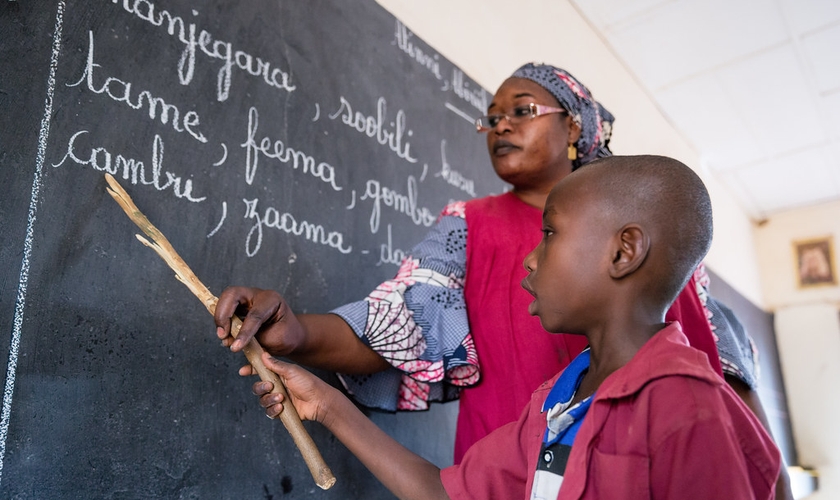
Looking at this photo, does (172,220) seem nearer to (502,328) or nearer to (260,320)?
(260,320)

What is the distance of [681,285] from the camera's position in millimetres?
772

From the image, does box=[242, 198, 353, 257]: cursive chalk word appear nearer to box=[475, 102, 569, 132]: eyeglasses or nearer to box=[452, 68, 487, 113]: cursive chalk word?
box=[475, 102, 569, 132]: eyeglasses

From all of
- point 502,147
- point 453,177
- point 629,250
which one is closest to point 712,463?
point 629,250

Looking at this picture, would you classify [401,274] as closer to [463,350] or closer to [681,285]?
[463,350]

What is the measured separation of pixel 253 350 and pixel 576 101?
2.69 ft

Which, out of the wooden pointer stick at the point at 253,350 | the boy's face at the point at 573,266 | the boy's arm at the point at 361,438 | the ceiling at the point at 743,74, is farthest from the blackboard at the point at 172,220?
the ceiling at the point at 743,74

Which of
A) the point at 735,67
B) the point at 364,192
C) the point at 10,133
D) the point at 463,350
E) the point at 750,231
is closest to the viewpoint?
the point at 10,133

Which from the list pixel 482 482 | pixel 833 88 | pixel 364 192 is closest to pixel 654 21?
pixel 833 88

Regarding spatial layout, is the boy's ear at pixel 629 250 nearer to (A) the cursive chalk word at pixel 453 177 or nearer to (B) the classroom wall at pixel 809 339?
(A) the cursive chalk word at pixel 453 177

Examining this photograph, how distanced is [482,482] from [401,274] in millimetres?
461

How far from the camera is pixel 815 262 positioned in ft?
15.7

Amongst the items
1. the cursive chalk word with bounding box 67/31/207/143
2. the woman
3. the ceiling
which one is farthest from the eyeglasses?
the ceiling

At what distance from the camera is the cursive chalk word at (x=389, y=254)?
146 cm

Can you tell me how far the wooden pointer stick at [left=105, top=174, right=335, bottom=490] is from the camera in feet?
2.59
